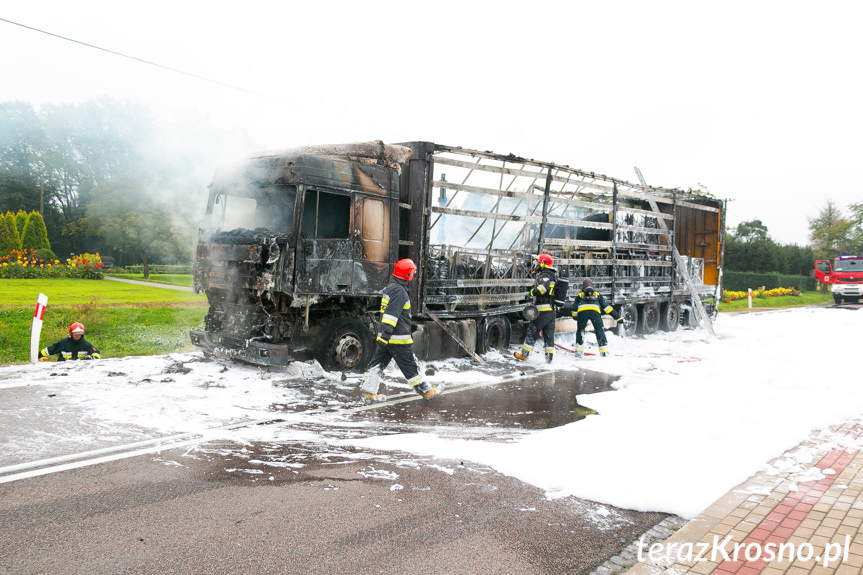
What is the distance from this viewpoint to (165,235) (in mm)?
11734

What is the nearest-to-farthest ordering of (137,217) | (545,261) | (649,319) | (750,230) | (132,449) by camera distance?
(132,449) → (545,261) → (137,217) → (649,319) → (750,230)

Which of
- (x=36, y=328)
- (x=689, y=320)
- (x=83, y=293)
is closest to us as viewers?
(x=36, y=328)

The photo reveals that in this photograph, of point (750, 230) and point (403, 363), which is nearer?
point (403, 363)

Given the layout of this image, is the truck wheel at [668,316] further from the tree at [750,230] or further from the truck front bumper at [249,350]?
the tree at [750,230]

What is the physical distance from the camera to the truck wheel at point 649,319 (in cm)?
1611

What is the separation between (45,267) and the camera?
50.0ft

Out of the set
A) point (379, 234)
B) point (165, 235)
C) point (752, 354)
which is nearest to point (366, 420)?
point (379, 234)

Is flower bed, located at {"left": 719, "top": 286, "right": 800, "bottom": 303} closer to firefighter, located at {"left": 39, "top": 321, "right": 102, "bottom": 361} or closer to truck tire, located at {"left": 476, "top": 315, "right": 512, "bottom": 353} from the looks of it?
truck tire, located at {"left": 476, "top": 315, "right": 512, "bottom": 353}

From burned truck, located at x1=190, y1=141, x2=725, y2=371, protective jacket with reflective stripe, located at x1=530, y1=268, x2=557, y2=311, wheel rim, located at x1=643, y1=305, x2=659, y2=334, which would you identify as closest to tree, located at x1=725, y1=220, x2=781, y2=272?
wheel rim, located at x1=643, y1=305, x2=659, y2=334

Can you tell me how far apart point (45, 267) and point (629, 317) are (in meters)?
15.5

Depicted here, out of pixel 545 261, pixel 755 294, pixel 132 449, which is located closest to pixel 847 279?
pixel 755 294

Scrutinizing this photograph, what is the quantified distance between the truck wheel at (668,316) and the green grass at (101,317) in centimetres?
1263

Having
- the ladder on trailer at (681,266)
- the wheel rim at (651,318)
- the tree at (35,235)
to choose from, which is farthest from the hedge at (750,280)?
the tree at (35,235)

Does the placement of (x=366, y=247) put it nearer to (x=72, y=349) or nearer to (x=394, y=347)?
(x=394, y=347)
